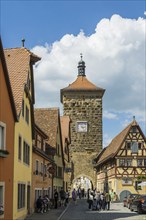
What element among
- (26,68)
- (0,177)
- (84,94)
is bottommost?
(0,177)

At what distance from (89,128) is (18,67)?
147ft

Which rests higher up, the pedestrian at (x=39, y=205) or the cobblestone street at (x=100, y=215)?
the pedestrian at (x=39, y=205)

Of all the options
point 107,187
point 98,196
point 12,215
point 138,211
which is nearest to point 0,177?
point 12,215

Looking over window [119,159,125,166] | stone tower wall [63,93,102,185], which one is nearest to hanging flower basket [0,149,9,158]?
window [119,159,125,166]

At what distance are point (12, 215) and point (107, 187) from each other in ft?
130

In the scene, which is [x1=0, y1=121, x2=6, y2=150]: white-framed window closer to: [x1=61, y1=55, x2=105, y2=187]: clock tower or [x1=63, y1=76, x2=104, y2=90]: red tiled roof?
[x1=61, y1=55, x2=105, y2=187]: clock tower

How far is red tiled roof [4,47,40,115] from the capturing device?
2344 cm

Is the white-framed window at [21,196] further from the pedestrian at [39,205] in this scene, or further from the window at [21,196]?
the pedestrian at [39,205]

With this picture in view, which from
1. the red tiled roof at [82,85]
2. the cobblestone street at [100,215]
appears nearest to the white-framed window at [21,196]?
the cobblestone street at [100,215]

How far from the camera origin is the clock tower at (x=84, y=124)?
6850 cm

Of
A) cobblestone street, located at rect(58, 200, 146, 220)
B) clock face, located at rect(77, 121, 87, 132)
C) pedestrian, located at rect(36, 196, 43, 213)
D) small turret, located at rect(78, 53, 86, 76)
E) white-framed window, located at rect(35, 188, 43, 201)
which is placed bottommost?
cobblestone street, located at rect(58, 200, 146, 220)

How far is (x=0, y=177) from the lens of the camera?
61.7 feet

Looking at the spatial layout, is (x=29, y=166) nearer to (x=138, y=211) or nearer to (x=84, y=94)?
(x=138, y=211)

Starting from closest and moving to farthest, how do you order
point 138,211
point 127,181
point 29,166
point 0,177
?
point 0,177, point 29,166, point 138,211, point 127,181
